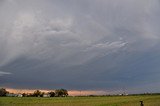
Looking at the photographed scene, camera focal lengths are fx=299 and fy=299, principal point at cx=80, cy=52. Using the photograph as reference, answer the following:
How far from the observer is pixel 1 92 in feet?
621
